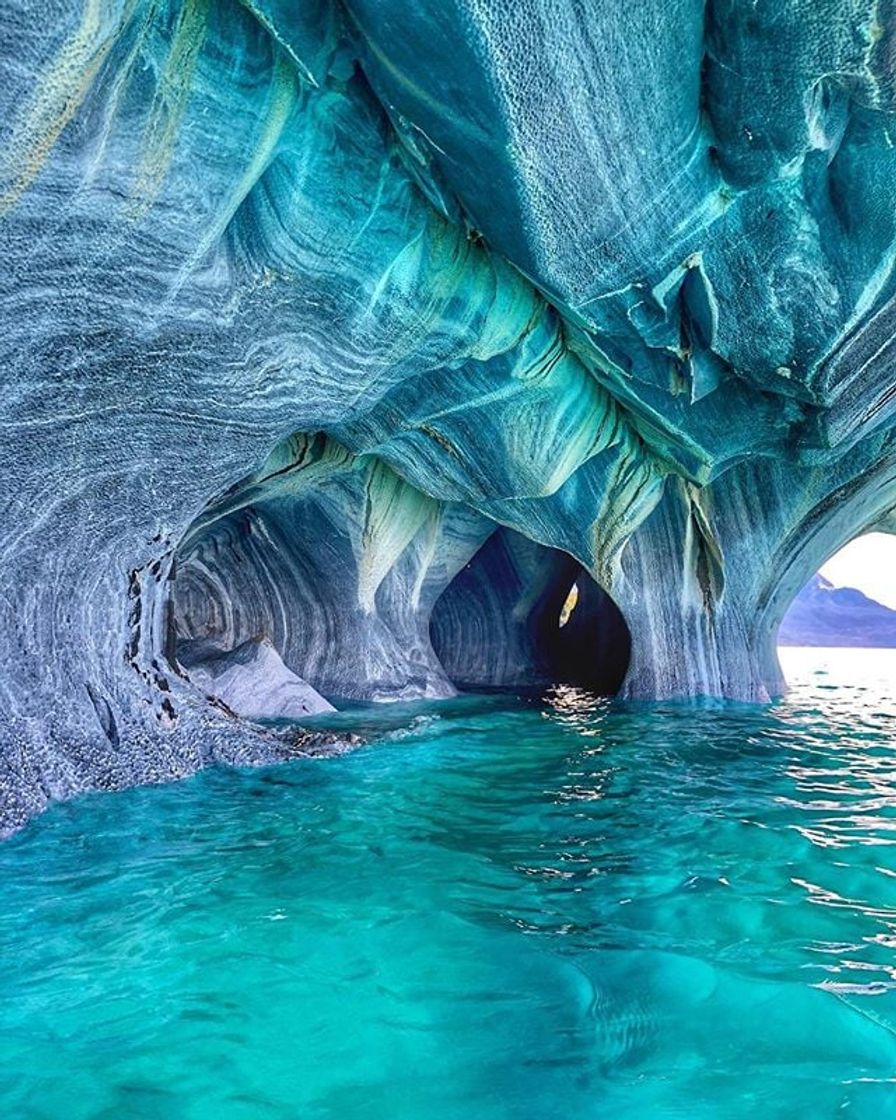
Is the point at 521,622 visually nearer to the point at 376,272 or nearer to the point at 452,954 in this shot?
the point at 376,272

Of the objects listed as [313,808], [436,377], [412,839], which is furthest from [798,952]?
[436,377]

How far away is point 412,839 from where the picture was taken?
164 inches

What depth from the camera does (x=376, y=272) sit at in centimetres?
517

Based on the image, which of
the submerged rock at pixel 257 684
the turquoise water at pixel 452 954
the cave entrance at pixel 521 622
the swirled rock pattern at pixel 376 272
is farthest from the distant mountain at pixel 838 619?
the turquoise water at pixel 452 954

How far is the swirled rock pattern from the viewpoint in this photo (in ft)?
11.8

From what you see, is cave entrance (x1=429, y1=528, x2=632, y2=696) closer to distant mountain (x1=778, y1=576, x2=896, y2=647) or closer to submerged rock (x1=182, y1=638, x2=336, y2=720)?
submerged rock (x1=182, y1=638, x2=336, y2=720)

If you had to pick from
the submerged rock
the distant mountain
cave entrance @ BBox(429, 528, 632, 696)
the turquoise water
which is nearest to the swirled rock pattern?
the submerged rock

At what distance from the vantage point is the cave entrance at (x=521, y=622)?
14336mm

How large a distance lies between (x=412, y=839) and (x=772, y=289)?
420cm

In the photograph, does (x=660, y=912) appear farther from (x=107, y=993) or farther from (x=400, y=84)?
(x=400, y=84)

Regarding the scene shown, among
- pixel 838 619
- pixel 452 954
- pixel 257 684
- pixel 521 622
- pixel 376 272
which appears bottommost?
pixel 452 954

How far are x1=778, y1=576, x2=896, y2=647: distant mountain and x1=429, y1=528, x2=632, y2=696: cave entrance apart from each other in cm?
4658

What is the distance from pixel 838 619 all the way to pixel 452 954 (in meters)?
65.9

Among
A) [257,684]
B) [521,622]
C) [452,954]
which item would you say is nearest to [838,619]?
[521,622]
